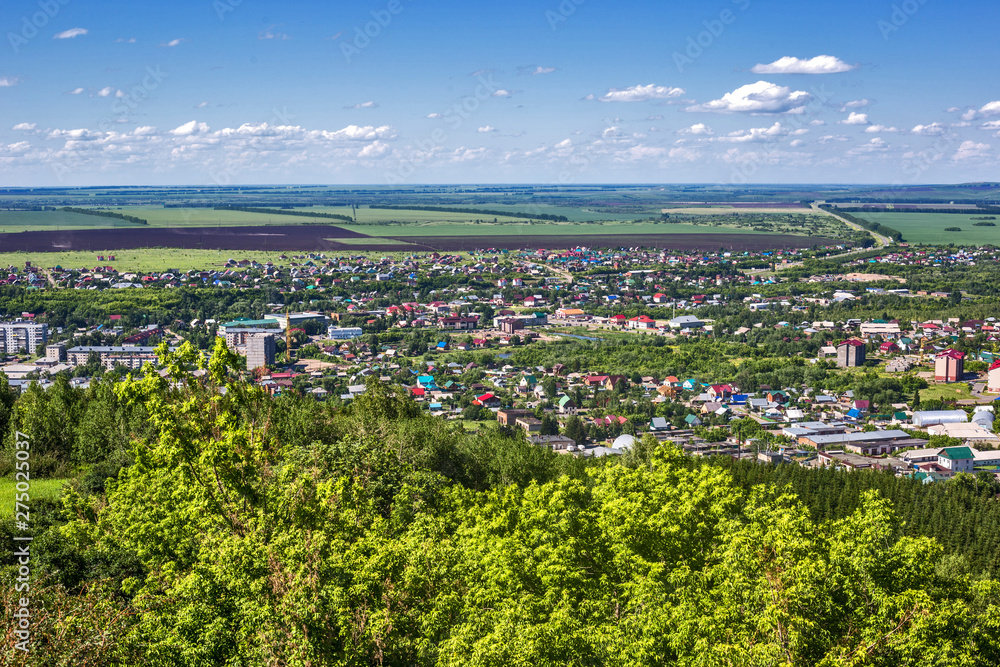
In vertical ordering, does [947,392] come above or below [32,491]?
below

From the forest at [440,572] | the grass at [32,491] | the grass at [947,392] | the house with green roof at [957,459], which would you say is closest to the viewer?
the forest at [440,572]

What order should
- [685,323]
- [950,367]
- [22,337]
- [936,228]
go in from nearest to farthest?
[950,367]
[22,337]
[685,323]
[936,228]

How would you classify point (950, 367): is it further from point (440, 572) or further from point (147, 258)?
point (147, 258)

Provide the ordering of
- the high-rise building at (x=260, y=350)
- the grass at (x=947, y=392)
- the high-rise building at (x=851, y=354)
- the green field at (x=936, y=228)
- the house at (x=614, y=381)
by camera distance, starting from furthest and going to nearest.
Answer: the green field at (x=936, y=228) < the high-rise building at (x=851, y=354) < the high-rise building at (x=260, y=350) < the house at (x=614, y=381) < the grass at (x=947, y=392)

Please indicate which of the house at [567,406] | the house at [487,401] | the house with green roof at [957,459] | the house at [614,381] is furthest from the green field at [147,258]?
the house with green roof at [957,459]

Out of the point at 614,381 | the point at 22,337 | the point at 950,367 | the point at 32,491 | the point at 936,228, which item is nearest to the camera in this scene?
the point at 32,491

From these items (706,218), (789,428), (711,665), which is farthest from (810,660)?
(706,218)

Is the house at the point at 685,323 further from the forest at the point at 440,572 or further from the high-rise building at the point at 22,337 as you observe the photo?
the forest at the point at 440,572

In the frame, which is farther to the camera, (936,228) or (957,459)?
(936,228)

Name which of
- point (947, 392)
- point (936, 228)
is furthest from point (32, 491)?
point (936, 228)
